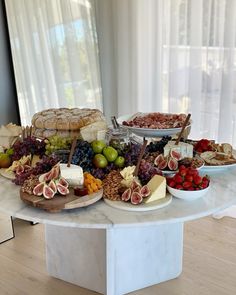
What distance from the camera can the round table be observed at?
1289 millimetres

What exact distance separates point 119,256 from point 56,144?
2.16 ft

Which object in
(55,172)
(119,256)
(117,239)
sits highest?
(55,172)

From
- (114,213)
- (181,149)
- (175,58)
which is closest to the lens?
(114,213)

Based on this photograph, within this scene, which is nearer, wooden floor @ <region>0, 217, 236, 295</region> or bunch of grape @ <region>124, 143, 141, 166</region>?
bunch of grape @ <region>124, 143, 141, 166</region>

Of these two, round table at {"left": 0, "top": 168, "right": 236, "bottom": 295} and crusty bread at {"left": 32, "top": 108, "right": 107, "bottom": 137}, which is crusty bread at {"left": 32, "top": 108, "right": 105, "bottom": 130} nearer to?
crusty bread at {"left": 32, "top": 108, "right": 107, "bottom": 137}

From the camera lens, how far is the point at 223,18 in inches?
98.5

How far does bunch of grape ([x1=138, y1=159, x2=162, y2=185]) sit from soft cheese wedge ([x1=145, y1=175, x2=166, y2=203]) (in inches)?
1.7

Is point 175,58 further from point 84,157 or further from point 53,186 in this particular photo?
point 53,186

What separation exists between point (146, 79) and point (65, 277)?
5.19 ft

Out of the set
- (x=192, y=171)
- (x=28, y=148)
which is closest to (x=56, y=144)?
(x=28, y=148)

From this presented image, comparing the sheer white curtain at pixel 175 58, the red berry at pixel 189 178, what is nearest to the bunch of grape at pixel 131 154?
the red berry at pixel 189 178

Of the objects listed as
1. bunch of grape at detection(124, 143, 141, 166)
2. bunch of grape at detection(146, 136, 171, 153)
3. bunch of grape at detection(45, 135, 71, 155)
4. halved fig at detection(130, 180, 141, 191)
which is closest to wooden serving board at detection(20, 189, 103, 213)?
halved fig at detection(130, 180, 141, 191)

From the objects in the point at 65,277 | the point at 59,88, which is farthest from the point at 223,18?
the point at 65,277

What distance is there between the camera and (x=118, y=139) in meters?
1.66
